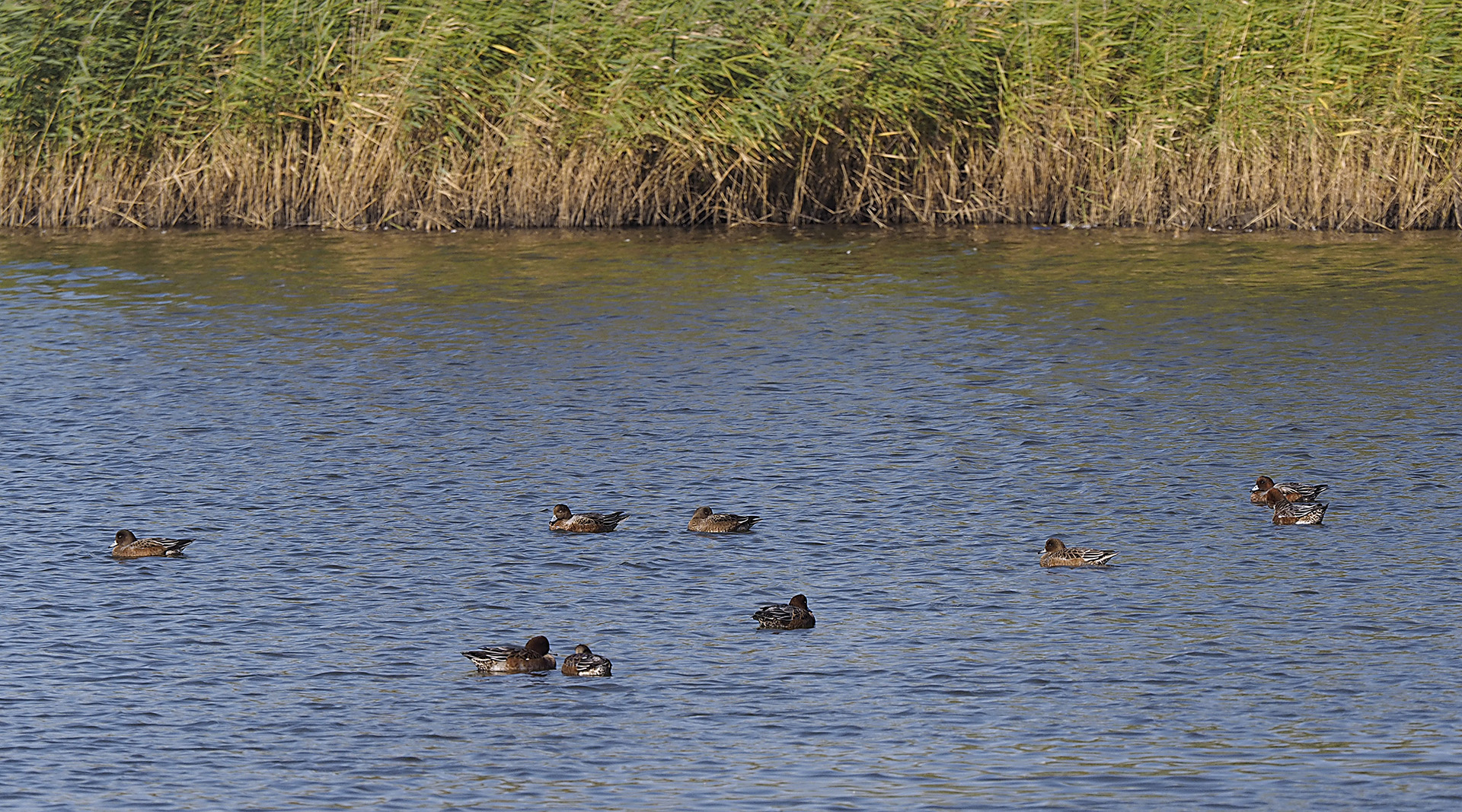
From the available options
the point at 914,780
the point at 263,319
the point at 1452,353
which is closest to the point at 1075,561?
the point at 914,780

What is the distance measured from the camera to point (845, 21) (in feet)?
91.8

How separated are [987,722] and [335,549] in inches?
223

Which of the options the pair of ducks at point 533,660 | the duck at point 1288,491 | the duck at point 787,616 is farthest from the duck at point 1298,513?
the pair of ducks at point 533,660

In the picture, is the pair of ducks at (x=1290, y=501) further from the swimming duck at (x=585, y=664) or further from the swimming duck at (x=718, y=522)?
the swimming duck at (x=585, y=664)

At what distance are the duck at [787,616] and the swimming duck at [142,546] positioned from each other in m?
4.52

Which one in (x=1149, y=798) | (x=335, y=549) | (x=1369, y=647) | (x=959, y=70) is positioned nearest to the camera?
(x=1149, y=798)

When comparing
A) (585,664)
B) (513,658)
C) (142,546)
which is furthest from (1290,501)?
(142,546)

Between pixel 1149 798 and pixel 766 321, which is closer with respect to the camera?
pixel 1149 798

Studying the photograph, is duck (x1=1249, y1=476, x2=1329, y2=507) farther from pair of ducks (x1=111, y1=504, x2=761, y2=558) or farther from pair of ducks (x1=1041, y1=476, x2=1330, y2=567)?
pair of ducks (x1=111, y1=504, x2=761, y2=558)

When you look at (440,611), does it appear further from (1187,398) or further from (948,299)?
(948,299)

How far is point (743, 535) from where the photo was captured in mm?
14430

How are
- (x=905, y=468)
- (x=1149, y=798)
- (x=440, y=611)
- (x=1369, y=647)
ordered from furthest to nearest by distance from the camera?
1. (x=905, y=468)
2. (x=440, y=611)
3. (x=1369, y=647)
4. (x=1149, y=798)

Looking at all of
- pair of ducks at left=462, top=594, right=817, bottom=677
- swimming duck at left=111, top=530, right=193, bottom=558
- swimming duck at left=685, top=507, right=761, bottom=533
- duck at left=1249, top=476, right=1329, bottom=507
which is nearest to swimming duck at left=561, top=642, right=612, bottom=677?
pair of ducks at left=462, top=594, right=817, bottom=677

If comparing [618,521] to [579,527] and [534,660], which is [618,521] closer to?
[579,527]
